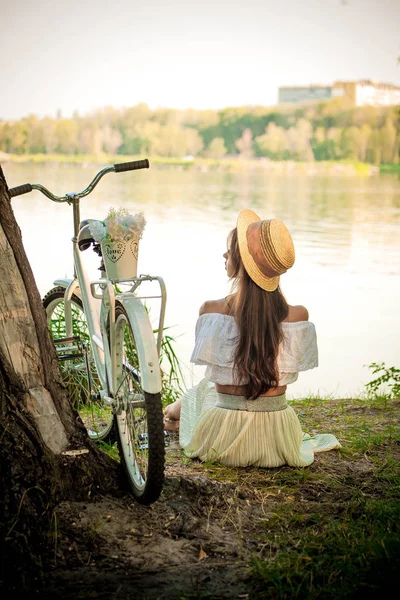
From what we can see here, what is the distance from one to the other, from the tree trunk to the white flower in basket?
0.31 metres

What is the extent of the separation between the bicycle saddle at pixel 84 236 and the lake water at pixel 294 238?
2.15 meters

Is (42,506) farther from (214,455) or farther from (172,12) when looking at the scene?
(172,12)

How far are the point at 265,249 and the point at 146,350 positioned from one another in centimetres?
78

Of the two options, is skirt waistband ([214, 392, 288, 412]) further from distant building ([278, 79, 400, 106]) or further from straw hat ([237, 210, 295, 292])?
distant building ([278, 79, 400, 106])

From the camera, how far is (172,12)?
12.1 metres

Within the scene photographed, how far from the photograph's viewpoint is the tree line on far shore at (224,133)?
1132 cm

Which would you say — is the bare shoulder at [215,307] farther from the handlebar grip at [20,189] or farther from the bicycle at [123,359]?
the handlebar grip at [20,189]

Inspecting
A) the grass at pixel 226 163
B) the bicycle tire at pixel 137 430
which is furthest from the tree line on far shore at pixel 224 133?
the bicycle tire at pixel 137 430

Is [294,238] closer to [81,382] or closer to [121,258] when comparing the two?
[81,382]

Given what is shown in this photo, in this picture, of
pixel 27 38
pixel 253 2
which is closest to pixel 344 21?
pixel 253 2

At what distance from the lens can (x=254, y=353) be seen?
2666 millimetres

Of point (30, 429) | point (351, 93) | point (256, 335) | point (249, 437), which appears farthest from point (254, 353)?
point (351, 93)

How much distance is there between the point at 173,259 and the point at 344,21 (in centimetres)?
551

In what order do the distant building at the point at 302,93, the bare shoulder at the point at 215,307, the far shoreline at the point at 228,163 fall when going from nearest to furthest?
the bare shoulder at the point at 215,307 < the far shoreline at the point at 228,163 < the distant building at the point at 302,93
